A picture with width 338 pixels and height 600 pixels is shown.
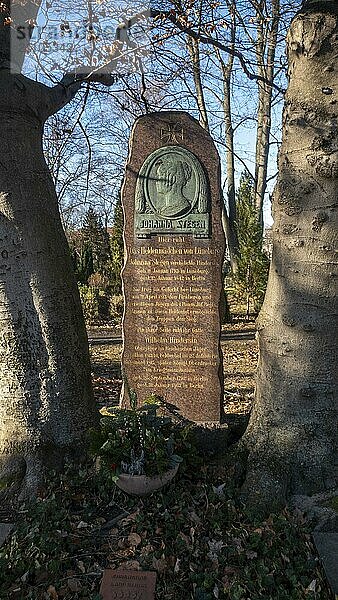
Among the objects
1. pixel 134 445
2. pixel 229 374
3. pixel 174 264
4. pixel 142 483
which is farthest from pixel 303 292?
pixel 229 374

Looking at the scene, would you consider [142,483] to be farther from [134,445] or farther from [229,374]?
[229,374]

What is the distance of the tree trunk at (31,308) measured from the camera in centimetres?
374

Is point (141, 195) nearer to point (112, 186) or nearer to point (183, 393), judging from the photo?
point (183, 393)

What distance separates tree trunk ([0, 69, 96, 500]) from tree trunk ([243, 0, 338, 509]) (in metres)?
1.45

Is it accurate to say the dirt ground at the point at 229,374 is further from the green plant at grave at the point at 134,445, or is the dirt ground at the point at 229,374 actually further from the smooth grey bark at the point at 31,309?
the smooth grey bark at the point at 31,309

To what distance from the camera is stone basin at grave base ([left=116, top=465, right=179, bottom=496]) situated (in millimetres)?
3273

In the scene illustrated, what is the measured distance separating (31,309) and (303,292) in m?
1.93

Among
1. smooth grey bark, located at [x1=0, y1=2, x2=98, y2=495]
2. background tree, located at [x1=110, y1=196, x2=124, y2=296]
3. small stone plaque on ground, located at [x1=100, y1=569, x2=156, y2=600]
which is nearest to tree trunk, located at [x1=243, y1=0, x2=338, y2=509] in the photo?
small stone plaque on ground, located at [x1=100, y1=569, x2=156, y2=600]

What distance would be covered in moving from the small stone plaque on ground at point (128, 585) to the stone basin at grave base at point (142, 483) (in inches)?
24.2

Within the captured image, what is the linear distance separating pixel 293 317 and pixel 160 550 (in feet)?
5.34

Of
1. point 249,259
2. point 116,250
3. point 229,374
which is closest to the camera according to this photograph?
point 229,374

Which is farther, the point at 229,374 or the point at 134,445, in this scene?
the point at 229,374

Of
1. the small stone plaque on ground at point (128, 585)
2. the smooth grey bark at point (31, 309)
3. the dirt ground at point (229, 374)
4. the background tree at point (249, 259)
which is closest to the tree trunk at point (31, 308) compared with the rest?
the smooth grey bark at point (31, 309)

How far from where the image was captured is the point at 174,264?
437 cm
